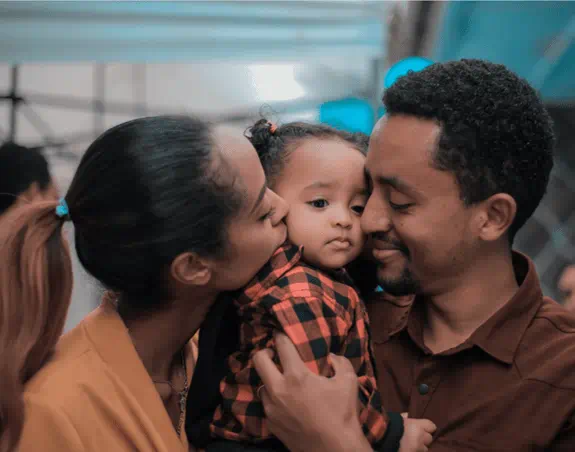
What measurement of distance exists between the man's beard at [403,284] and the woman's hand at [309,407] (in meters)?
0.23

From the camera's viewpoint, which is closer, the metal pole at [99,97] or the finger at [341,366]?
the finger at [341,366]

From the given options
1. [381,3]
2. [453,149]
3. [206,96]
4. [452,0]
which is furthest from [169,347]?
[206,96]

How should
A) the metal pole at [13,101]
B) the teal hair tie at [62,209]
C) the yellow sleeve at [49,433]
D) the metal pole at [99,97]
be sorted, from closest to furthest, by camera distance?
the yellow sleeve at [49,433] → the teal hair tie at [62,209] → the metal pole at [13,101] → the metal pole at [99,97]

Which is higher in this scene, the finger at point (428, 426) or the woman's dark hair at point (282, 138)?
the woman's dark hair at point (282, 138)

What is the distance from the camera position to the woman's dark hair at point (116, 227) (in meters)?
0.90

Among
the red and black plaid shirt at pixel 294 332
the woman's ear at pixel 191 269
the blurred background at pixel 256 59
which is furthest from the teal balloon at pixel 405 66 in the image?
the woman's ear at pixel 191 269

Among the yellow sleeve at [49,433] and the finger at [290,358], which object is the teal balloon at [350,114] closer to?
the finger at [290,358]

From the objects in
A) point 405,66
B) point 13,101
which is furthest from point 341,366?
point 13,101

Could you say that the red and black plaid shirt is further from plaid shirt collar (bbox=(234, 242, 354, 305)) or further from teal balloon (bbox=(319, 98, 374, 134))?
teal balloon (bbox=(319, 98, 374, 134))

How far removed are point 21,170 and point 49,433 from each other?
149cm

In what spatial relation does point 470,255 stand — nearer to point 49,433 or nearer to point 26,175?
point 49,433

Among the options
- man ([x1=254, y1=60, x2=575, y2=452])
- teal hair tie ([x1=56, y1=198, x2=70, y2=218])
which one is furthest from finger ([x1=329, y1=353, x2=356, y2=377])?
teal hair tie ([x1=56, y1=198, x2=70, y2=218])

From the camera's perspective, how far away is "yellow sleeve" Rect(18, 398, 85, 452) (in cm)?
86

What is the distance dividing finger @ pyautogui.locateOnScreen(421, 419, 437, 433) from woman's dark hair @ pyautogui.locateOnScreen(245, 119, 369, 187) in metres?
0.52
